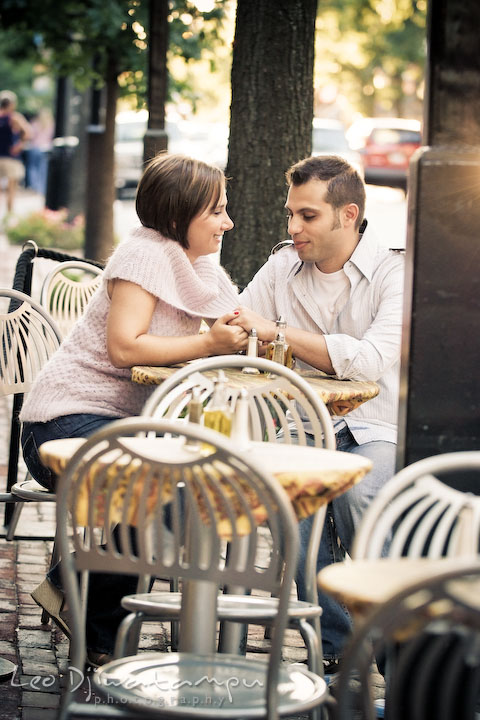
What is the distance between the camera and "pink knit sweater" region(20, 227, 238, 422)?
407cm

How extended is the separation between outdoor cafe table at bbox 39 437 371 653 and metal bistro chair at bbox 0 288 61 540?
6.16 ft

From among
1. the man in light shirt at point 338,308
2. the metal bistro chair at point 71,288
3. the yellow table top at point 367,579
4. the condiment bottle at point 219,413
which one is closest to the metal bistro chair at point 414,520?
the yellow table top at point 367,579

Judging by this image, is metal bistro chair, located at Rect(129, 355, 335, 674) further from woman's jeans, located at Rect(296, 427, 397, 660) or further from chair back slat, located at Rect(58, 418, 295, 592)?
woman's jeans, located at Rect(296, 427, 397, 660)

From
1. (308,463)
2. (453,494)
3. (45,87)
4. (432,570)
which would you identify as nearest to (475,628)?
(432,570)

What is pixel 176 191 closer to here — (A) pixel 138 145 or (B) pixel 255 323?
(B) pixel 255 323

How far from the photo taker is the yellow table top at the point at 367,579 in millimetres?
2234

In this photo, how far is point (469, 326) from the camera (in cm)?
333

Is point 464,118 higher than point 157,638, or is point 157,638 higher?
point 464,118

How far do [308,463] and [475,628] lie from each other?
1087 millimetres

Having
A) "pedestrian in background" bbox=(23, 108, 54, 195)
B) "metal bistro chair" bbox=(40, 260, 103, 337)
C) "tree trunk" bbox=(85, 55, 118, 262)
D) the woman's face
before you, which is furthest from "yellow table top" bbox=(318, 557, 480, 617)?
"pedestrian in background" bbox=(23, 108, 54, 195)

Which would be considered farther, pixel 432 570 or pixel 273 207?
pixel 273 207

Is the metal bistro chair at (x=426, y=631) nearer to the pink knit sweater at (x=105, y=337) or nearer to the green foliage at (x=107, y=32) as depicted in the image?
the pink knit sweater at (x=105, y=337)

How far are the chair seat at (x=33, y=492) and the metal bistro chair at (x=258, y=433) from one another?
2.31ft

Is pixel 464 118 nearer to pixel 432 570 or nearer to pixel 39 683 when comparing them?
pixel 432 570
